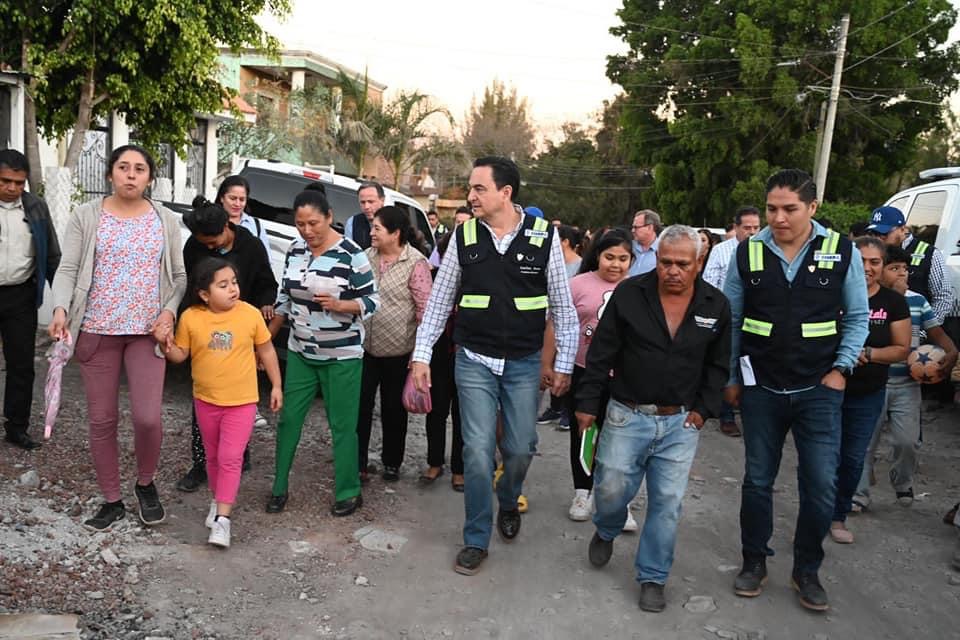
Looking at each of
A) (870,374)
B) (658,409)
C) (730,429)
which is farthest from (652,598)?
(730,429)

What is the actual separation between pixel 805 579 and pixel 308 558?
8.55 ft

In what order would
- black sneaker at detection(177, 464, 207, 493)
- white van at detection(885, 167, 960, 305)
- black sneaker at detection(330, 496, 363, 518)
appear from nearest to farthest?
black sneaker at detection(330, 496, 363, 518) < black sneaker at detection(177, 464, 207, 493) < white van at detection(885, 167, 960, 305)

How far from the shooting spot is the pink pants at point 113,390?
173 inches

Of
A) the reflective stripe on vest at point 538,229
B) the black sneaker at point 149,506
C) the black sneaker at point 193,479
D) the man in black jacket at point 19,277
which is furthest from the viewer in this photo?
the man in black jacket at point 19,277

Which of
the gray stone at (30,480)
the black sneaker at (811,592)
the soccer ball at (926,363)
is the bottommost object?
the gray stone at (30,480)

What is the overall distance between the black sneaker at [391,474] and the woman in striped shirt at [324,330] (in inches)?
29.1

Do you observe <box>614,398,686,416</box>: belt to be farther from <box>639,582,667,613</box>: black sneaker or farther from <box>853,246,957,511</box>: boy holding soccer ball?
<box>853,246,957,511</box>: boy holding soccer ball

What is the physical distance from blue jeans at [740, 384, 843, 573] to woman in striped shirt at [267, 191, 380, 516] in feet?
7.47

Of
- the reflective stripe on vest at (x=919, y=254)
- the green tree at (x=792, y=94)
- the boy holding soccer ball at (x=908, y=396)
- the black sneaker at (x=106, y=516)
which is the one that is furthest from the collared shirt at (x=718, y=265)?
the green tree at (x=792, y=94)

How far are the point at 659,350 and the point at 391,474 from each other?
259 cm

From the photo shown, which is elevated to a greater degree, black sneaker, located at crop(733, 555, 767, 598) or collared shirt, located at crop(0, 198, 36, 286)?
collared shirt, located at crop(0, 198, 36, 286)

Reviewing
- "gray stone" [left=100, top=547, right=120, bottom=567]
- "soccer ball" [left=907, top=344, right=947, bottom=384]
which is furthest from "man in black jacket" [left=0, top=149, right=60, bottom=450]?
"soccer ball" [left=907, top=344, right=947, bottom=384]

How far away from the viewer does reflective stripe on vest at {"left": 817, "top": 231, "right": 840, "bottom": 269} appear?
13.2ft

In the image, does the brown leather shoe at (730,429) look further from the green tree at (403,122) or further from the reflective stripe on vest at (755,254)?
the green tree at (403,122)
